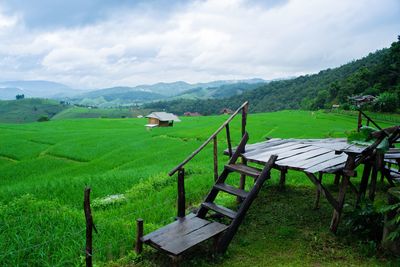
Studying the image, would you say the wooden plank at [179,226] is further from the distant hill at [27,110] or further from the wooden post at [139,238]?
the distant hill at [27,110]

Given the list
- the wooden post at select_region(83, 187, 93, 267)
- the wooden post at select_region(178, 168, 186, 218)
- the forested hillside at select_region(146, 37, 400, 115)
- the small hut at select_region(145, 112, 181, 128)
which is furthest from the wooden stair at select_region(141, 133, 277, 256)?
the forested hillside at select_region(146, 37, 400, 115)

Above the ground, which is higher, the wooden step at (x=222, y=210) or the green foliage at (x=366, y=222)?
the wooden step at (x=222, y=210)

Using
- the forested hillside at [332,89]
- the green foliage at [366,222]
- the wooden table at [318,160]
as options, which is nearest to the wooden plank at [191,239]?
the wooden table at [318,160]

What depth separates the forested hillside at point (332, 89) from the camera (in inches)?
1927

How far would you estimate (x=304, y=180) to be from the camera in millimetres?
10484

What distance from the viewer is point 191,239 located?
506 centimetres

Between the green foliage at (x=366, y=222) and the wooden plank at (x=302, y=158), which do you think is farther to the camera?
the wooden plank at (x=302, y=158)

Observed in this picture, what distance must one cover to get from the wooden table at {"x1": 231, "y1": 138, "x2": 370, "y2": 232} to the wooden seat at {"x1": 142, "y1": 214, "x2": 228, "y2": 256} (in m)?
2.01

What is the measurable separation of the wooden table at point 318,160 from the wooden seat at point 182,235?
2.01 m

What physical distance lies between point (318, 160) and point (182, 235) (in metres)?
3.38

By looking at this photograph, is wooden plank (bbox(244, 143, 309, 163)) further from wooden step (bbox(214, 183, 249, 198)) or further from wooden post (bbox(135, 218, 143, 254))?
wooden post (bbox(135, 218, 143, 254))

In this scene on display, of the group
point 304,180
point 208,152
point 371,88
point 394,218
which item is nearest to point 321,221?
point 394,218

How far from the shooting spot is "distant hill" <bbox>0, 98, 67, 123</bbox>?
384 feet

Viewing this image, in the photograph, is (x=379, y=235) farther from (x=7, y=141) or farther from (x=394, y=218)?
(x=7, y=141)
